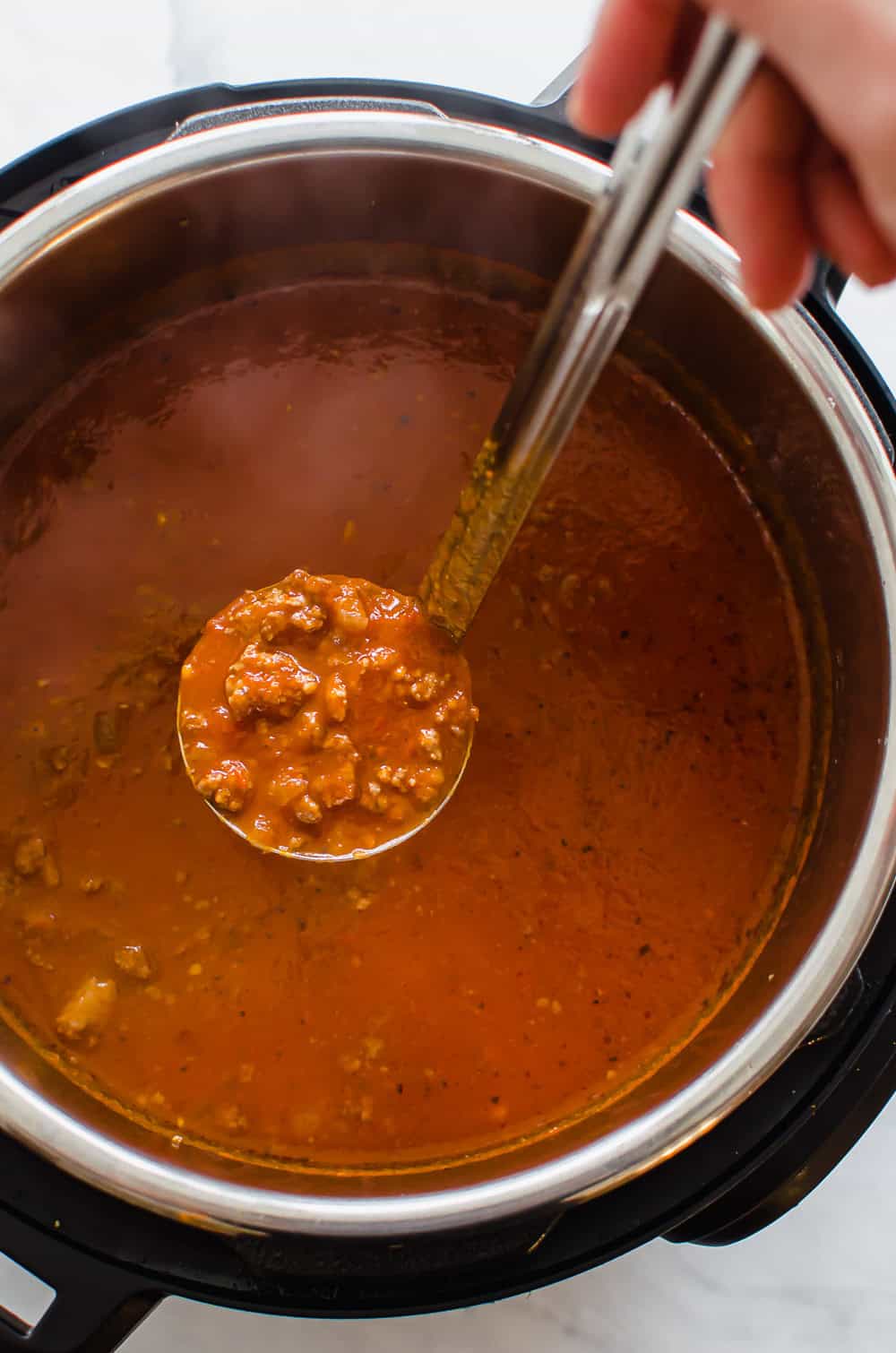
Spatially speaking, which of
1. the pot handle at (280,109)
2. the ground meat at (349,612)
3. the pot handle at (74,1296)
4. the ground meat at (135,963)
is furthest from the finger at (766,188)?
the pot handle at (74,1296)

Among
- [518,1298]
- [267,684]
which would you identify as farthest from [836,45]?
[518,1298]

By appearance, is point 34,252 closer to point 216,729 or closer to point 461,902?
point 216,729

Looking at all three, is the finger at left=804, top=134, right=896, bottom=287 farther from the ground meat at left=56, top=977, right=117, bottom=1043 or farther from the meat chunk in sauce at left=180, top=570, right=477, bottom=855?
the ground meat at left=56, top=977, right=117, bottom=1043

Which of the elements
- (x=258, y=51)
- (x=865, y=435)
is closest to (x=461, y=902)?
(x=865, y=435)

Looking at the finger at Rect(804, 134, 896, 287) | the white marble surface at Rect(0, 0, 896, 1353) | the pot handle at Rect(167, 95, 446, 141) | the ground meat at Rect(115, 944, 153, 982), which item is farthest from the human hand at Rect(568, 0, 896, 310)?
the ground meat at Rect(115, 944, 153, 982)

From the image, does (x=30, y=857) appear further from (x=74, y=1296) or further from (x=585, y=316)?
(x=585, y=316)

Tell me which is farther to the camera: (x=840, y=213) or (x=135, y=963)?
(x=135, y=963)

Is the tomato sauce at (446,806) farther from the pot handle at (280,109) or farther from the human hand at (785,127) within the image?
the human hand at (785,127)
